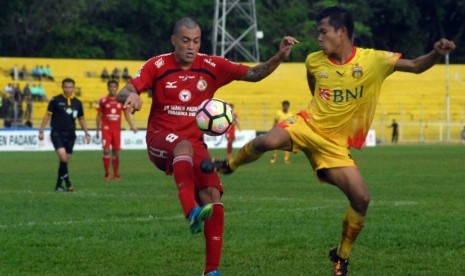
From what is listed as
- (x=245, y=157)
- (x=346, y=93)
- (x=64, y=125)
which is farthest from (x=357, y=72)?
(x=64, y=125)

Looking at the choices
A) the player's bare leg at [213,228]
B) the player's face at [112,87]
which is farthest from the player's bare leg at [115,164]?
the player's bare leg at [213,228]

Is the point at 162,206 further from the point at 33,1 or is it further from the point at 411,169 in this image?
the point at 33,1

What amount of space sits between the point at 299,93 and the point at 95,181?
44558 millimetres

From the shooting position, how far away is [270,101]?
6781cm

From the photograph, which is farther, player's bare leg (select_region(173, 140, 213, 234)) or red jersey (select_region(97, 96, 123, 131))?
red jersey (select_region(97, 96, 123, 131))

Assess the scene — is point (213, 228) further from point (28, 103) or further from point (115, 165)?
point (28, 103)

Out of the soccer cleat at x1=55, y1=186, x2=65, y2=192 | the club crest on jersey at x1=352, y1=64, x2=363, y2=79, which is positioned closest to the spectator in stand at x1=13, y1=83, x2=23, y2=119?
the soccer cleat at x1=55, y1=186, x2=65, y2=192

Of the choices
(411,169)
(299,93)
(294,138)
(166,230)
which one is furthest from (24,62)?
(294,138)

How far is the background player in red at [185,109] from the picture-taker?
1038cm

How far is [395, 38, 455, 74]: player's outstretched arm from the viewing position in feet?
33.0

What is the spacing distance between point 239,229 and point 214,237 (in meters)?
3.97

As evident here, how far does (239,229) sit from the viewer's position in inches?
566

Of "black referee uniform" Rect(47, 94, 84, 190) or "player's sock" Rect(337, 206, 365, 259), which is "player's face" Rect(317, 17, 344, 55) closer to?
"player's sock" Rect(337, 206, 365, 259)

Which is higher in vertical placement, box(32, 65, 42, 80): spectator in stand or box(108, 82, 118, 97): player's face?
box(32, 65, 42, 80): spectator in stand
